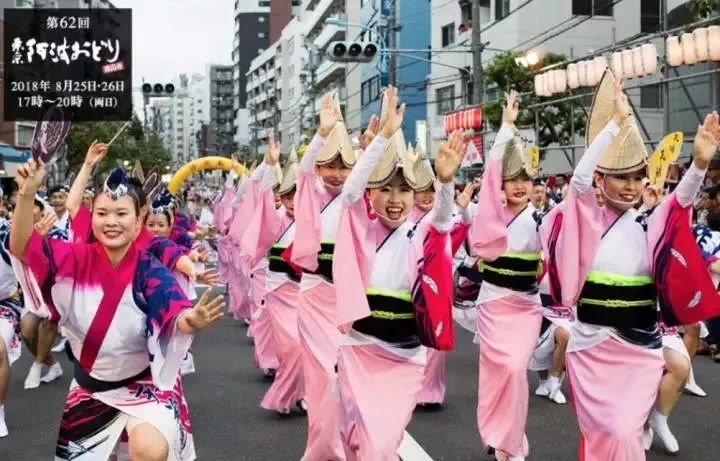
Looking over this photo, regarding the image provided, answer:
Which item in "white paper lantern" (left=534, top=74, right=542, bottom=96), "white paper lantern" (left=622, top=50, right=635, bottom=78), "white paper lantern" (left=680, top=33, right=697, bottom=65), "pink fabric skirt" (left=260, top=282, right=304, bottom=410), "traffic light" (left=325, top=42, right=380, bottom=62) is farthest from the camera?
"traffic light" (left=325, top=42, right=380, bottom=62)

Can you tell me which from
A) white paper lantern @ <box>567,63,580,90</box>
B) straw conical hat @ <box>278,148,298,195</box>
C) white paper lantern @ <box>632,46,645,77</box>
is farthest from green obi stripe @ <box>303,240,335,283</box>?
white paper lantern @ <box>567,63,580,90</box>

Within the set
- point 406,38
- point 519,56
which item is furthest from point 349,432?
point 406,38

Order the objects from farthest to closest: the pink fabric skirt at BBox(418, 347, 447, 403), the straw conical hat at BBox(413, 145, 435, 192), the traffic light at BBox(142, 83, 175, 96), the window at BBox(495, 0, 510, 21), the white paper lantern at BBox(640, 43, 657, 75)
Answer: the window at BBox(495, 0, 510, 21), the traffic light at BBox(142, 83, 175, 96), the white paper lantern at BBox(640, 43, 657, 75), the pink fabric skirt at BBox(418, 347, 447, 403), the straw conical hat at BBox(413, 145, 435, 192)

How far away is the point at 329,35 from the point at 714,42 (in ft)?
141

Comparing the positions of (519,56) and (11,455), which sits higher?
(519,56)

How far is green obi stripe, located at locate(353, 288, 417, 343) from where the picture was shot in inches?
176

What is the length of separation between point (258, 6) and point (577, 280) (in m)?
104

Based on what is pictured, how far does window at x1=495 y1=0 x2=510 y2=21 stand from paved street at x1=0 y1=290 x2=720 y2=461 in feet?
65.3

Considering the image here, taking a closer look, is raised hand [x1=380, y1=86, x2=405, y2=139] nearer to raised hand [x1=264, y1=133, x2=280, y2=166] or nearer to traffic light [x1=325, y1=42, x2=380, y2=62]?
raised hand [x1=264, y1=133, x2=280, y2=166]

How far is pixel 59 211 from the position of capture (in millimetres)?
9359

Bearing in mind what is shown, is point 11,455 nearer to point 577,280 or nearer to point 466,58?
point 577,280

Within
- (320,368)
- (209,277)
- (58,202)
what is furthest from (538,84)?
(209,277)

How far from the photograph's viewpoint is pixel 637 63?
574 inches

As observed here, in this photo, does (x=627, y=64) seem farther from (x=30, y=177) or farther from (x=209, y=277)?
(x=30, y=177)
